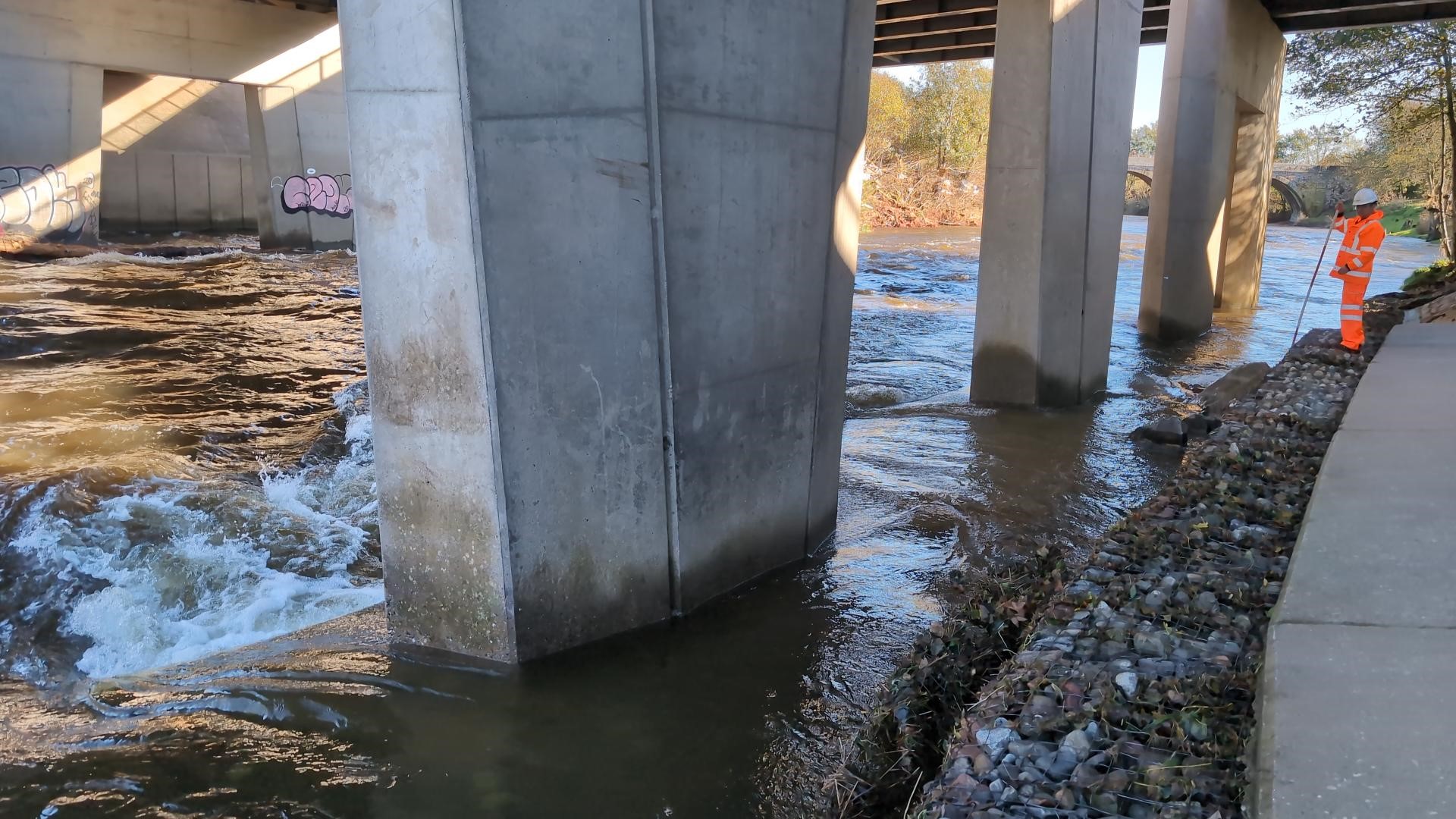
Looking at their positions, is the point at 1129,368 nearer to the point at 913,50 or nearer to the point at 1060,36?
the point at 1060,36

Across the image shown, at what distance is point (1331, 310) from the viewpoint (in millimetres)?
22172

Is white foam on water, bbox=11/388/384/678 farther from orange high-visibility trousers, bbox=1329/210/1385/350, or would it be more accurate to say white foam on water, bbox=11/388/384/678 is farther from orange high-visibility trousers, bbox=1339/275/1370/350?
orange high-visibility trousers, bbox=1339/275/1370/350

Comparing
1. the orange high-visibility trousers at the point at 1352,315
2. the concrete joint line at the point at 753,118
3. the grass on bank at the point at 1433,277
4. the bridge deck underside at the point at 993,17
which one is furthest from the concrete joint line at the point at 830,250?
the grass on bank at the point at 1433,277

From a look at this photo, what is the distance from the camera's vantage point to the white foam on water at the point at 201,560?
595 centimetres

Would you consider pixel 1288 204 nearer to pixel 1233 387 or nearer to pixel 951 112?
pixel 951 112

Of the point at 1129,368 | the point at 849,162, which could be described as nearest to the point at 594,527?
the point at 849,162

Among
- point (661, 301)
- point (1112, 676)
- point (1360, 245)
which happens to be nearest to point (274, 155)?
point (661, 301)

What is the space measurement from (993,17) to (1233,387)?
11.3 m

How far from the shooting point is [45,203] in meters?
21.5

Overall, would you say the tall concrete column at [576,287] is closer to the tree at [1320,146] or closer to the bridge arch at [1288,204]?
the tree at [1320,146]

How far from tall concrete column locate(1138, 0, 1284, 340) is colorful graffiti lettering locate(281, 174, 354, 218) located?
19567 millimetres

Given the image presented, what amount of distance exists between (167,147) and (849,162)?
98.7 feet

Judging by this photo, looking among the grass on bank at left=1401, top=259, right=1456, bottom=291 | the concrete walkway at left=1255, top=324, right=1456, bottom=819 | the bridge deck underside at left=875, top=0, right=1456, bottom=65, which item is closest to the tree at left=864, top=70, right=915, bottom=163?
the bridge deck underside at left=875, top=0, right=1456, bottom=65

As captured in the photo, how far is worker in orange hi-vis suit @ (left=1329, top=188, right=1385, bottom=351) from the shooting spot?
10.2 meters
